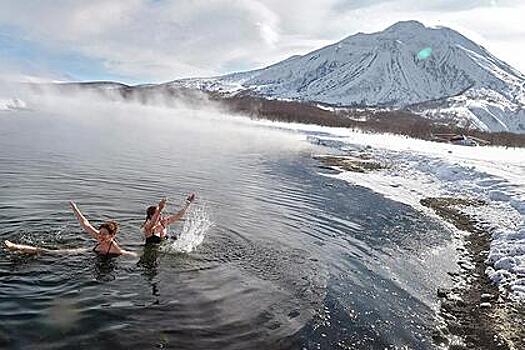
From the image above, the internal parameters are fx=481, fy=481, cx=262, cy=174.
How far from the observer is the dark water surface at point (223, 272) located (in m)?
9.34

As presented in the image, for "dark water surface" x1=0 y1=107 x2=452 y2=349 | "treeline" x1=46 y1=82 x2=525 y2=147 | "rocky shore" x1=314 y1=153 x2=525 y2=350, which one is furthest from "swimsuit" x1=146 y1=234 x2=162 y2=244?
"treeline" x1=46 y1=82 x2=525 y2=147

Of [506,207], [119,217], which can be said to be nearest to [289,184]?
[506,207]

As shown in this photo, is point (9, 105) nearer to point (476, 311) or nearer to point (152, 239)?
point (152, 239)

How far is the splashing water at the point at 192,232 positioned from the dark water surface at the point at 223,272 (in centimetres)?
35

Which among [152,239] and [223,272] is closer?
[223,272]

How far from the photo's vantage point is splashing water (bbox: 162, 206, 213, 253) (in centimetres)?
1426

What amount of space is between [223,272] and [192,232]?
134 inches

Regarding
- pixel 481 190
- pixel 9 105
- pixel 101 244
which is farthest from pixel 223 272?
Answer: pixel 9 105

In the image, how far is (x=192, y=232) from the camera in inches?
618

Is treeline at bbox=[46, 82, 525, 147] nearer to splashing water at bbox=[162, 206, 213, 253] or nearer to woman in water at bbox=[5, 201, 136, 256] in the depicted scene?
splashing water at bbox=[162, 206, 213, 253]

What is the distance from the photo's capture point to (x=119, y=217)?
17.3 metres

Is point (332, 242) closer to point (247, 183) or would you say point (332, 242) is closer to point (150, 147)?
point (247, 183)

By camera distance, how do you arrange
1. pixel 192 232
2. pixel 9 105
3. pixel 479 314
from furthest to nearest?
pixel 9 105
pixel 192 232
pixel 479 314

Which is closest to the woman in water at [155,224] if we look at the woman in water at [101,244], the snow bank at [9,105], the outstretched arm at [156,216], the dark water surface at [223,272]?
the outstretched arm at [156,216]
